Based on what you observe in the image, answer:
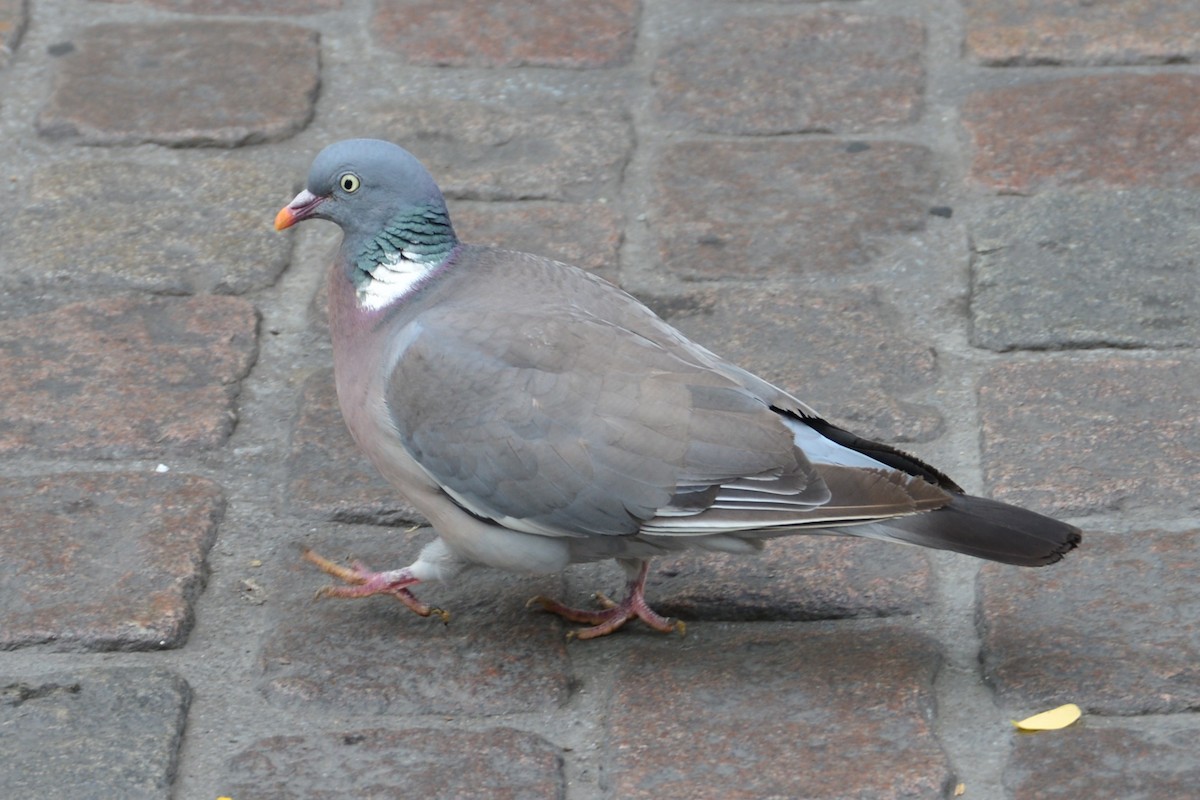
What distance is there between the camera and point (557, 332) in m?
3.23

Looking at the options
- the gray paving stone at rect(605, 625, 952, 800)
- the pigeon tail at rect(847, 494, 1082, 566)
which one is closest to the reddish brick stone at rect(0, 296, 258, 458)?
the gray paving stone at rect(605, 625, 952, 800)

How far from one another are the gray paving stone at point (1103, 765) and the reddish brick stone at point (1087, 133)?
6.46 ft

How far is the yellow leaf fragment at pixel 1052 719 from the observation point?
3.01 meters

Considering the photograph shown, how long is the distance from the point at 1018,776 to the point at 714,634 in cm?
68

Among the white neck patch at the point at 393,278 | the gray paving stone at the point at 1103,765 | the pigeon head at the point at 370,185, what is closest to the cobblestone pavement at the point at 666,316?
the gray paving stone at the point at 1103,765

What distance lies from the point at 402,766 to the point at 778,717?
69 centimetres

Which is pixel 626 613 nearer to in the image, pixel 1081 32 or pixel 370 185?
pixel 370 185

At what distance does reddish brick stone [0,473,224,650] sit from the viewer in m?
3.25

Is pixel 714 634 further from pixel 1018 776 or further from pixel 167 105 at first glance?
pixel 167 105

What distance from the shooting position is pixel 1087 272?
4.24m

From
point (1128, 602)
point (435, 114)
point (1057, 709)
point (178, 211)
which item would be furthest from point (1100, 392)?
point (178, 211)

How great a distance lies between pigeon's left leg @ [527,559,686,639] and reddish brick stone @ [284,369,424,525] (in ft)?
1.51

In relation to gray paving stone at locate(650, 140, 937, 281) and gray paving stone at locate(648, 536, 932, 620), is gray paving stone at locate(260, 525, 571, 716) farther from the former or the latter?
gray paving stone at locate(650, 140, 937, 281)

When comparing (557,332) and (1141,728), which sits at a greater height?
(557,332)
